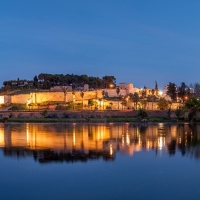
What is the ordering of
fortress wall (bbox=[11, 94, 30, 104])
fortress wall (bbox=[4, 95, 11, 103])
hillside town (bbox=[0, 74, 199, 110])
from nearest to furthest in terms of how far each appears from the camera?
1. hillside town (bbox=[0, 74, 199, 110])
2. fortress wall (bbox=[11, 94, 30, 104])
3. fortress wall (bbox=[4, 95, 11, 103])

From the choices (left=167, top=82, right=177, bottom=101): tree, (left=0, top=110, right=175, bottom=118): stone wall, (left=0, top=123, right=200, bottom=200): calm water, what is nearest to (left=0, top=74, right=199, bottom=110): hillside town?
(left=167, top=82, right=177, bottom=101): tree

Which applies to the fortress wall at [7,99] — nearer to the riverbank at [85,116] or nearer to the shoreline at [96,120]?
the riverbank at [85,116]

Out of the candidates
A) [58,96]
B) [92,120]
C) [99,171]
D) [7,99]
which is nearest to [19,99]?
[7,99]

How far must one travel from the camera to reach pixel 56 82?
3268 inches

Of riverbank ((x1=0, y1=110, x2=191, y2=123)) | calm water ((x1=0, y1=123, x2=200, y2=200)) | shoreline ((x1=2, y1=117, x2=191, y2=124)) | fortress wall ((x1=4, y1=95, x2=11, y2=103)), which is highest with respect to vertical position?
fortress wall ((x1=4, y1=95, x2=11, y2=103))

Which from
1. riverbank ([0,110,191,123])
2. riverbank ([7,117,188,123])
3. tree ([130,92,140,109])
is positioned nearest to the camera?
riverbank ([7,117,188,123])

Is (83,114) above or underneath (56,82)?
underneath

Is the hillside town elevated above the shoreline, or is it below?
above

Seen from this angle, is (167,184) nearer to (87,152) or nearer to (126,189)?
(126,189)

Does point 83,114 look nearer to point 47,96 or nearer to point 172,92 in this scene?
point 47,96

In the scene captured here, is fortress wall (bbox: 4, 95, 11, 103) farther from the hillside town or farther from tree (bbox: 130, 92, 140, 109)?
tree (bbox: 130, 92, 140, 109)

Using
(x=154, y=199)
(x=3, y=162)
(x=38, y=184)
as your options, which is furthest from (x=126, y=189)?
(x=3, y=162)

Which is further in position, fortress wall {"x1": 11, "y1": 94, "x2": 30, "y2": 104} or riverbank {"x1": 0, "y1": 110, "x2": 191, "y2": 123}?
fortress wall {"x1": 11, "y1": 94, "x2": 30, "y2": 104}

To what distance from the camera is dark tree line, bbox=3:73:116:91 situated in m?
82.2
